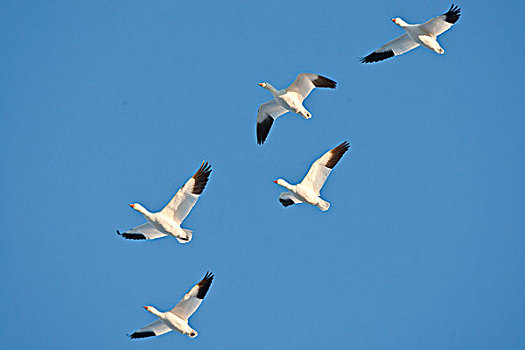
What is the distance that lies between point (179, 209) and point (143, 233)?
1716 mm

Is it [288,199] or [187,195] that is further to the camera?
[288,199]

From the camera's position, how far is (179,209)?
19.0 m

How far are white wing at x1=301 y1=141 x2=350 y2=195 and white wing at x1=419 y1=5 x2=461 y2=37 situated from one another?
4.46m

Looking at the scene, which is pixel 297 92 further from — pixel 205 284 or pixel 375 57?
pixel 205 284

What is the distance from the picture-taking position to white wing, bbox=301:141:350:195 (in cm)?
1975

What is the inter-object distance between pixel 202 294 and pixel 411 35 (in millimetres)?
10400

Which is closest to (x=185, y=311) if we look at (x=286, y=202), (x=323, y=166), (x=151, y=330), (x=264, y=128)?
(x=151, y=330)

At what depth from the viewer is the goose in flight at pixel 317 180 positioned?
19.8 m

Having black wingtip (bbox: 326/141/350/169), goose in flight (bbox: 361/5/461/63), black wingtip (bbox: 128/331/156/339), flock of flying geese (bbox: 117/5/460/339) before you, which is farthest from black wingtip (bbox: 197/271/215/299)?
goose in flight (bbox: 361/5/461/63)

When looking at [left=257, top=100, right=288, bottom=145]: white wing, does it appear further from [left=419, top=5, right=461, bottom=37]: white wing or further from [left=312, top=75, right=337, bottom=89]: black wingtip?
[left=419, top=5, right=461, bottom=37]: white wing

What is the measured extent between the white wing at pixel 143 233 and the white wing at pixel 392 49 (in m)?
8.86

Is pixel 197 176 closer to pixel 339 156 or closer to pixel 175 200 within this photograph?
pixel 175 200

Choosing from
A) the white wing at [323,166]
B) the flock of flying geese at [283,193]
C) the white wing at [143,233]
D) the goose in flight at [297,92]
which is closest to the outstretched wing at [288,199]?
the flock of flying geese at [283,193]

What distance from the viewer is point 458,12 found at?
1956cm
